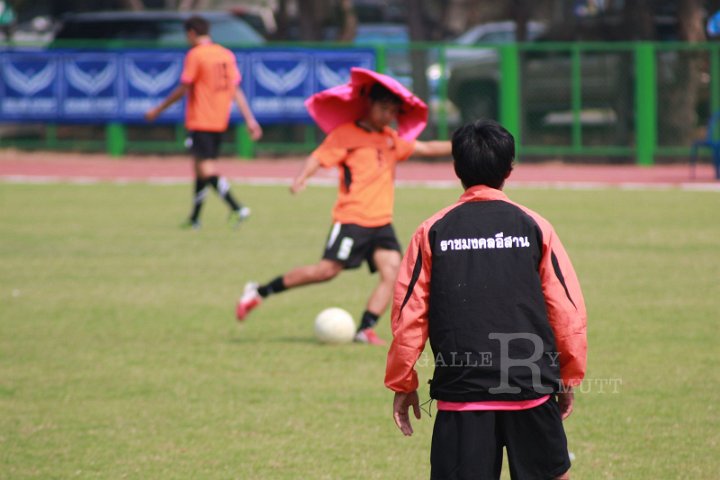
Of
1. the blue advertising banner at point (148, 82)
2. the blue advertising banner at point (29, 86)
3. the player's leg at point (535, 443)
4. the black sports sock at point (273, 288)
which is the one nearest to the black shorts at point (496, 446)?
the player's leg at point (535, 443)

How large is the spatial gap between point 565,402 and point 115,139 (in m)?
22.5

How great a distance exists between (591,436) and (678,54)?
727 inches

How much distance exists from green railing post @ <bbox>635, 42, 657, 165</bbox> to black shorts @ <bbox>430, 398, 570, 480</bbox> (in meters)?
20.3

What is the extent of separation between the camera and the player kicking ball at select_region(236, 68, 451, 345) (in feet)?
27.6

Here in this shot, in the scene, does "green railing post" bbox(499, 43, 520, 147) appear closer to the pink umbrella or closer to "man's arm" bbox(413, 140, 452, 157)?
"man's arm" bbox(413, 140, 452, 157)

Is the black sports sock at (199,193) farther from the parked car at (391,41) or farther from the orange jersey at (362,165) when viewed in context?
the parked car at (391,41)

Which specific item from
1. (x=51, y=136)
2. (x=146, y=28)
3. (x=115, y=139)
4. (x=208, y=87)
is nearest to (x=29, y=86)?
(x=51, y=136)

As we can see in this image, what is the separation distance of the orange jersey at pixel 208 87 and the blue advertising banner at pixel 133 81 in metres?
8.80

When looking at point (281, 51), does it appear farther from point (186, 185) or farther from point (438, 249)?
point (438, 249)

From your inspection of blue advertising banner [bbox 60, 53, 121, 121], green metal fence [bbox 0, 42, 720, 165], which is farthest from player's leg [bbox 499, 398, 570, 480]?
blue advertising banner [bbox 60, 53, 121, 121]

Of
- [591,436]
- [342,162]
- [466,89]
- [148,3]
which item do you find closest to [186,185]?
[466,89]

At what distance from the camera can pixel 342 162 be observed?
8.49m

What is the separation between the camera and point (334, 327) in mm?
8828

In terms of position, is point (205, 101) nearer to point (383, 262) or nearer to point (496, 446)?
point (383, 262)
